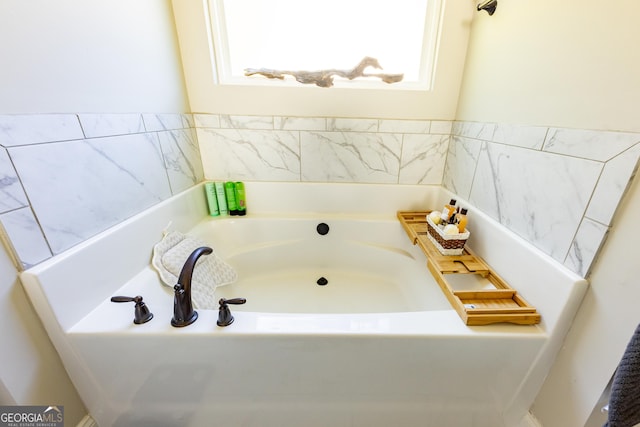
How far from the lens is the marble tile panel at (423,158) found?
4.67 feet

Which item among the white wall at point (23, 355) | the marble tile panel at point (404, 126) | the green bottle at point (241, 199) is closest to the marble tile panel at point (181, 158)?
the green bottle at point (241, 199)

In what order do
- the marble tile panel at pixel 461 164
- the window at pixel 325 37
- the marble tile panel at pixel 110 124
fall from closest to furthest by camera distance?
the marble tile panel at pixel 110 124, the marble tile panel at pixel 461 164, the window at pixel 325 37

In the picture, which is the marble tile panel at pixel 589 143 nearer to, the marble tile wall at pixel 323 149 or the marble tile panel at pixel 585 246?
the marble tile panel at pixel 585 246

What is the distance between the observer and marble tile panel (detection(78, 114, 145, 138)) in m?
0.79

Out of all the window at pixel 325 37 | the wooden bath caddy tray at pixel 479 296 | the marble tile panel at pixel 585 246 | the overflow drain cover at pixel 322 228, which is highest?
the window at pixel 325 37

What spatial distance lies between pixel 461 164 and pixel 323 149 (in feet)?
2.47

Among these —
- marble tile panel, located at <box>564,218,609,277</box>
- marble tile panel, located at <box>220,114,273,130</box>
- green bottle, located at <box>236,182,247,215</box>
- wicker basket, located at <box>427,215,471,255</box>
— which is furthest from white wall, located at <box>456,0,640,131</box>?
green bottle, located at <box>236,182,247,215</box>

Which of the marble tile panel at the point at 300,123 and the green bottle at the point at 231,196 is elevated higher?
the marble tile panel at the point at 300,123

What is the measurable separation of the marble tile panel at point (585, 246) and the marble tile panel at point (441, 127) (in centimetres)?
90

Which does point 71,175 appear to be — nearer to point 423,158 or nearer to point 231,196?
point 231,196

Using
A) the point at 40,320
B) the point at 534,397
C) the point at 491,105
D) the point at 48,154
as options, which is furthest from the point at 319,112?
the point at 534,397

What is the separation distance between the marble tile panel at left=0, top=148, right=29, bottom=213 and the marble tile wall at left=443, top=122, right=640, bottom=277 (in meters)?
1.46

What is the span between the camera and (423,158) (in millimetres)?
1459

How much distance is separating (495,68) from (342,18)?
31.7 inches
